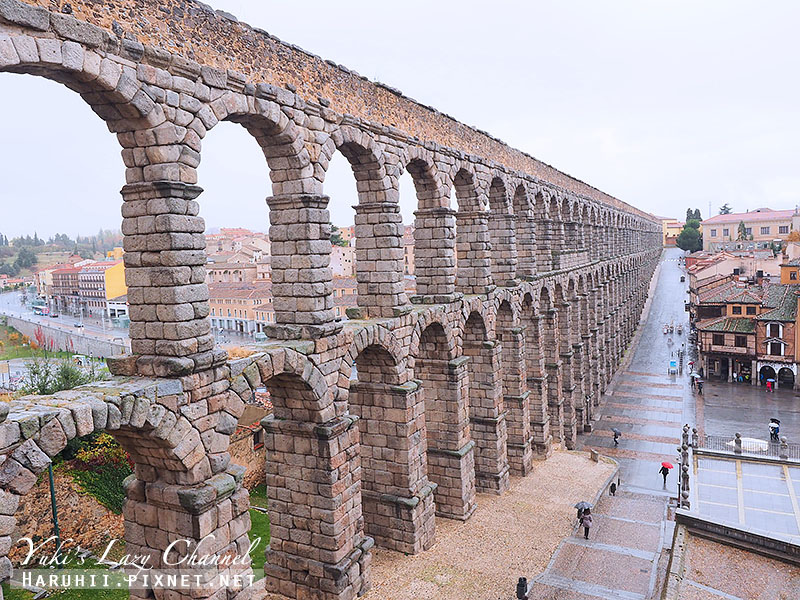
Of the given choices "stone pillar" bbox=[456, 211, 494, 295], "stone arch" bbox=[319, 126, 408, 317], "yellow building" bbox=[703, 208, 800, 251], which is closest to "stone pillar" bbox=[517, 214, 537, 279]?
"stone pillar" bbox=[456, 211, 494, 295]

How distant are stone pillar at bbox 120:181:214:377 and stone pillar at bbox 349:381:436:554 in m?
7.34

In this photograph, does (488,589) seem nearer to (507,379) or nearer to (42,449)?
(507,379)

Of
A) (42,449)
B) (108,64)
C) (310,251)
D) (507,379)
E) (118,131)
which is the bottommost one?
(507,379)

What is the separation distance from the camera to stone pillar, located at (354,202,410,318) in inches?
625

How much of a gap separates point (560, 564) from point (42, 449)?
595 inches

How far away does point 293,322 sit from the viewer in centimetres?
1320

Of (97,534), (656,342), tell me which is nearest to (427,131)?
(97,534)

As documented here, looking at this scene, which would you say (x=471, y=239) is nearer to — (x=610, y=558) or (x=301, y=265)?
(x=301, y=265)

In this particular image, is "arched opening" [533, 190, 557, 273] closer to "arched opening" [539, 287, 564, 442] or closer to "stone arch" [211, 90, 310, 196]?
"arched opening" [539, 287, 564, 442]

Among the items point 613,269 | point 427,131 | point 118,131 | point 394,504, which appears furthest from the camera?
point 613,269

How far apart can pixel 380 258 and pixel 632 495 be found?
685 inches

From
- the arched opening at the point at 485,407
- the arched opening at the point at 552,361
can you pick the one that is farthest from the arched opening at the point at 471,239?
the arched opening at the point at 552,361

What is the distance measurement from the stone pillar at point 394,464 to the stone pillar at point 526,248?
11.5 metres

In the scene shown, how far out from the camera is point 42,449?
791 cm
